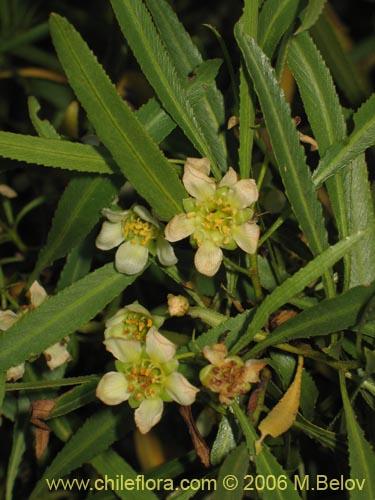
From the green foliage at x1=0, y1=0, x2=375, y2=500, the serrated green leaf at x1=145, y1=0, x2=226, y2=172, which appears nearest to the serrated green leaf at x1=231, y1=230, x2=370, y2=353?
the green foliage at x1=0, y1=0, x2=375, y2=500

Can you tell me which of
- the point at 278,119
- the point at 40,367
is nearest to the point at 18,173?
the point at 40,367

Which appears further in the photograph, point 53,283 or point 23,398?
point 53,283

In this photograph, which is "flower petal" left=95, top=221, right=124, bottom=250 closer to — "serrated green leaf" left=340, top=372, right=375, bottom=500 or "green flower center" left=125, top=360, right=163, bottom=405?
"green flower center" left=125, top=360, right=163, bottom=405

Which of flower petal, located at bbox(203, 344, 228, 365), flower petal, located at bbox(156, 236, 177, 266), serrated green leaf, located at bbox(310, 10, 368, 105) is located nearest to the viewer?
flower petal, located at bbox(203, 344, 228, 365)

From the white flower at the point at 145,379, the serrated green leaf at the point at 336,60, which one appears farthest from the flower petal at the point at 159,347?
the serrated green leaf at the point at 336,60

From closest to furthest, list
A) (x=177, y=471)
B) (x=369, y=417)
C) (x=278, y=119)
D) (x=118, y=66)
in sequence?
1. (x=278, y=119)
2. (x=369, y=417)
3. (x=177, y=471)
4. (x=118, y=66)

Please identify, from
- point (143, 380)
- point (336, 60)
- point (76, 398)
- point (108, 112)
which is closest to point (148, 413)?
point (143, 380)

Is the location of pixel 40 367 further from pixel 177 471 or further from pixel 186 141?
pixel 186 141
